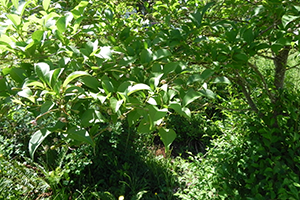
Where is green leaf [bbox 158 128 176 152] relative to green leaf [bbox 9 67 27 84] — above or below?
below

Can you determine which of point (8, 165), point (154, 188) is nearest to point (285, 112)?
point (154, 188)

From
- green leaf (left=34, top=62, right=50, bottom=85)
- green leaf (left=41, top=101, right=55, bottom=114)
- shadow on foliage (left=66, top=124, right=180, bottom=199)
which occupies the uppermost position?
green leaf (left=34, top=62, right=50, bottom=85)

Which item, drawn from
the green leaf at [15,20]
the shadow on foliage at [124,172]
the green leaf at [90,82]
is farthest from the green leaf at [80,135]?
the shadow on foliage at [124,172]

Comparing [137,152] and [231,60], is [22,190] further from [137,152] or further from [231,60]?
[231,60]

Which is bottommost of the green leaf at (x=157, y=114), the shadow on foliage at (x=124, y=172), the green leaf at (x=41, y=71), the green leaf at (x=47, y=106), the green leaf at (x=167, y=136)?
the shadow on foliage at (x=124, y=172)

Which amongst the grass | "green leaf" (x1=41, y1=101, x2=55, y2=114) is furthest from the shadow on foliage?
"green leaf" (x1=41, y1=101, x2=55, y2=114)

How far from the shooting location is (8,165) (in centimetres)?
243

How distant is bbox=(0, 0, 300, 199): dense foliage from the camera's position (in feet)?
2.44

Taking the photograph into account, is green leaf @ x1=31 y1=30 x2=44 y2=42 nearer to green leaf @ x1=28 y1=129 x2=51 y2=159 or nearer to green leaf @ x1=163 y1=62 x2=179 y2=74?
green leaf @ x1=28 y1=129 x2=51 y2=159

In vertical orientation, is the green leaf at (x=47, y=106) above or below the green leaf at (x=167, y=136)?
above

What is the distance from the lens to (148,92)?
2.46 feet

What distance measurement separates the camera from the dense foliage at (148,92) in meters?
0.75

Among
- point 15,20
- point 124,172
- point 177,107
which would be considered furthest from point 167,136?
point 124,172

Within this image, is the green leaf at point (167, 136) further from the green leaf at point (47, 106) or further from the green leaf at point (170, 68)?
the green leaf at point (47, 106)
